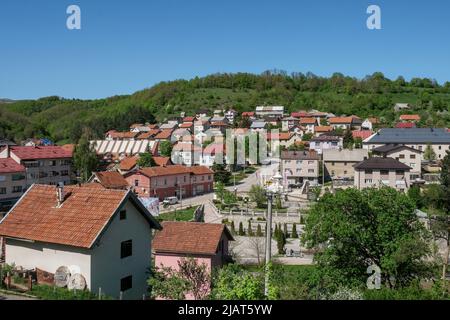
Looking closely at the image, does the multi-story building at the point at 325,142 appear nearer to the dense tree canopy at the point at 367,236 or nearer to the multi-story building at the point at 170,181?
the multi-story building at the point at 170,181

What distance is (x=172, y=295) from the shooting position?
12.5 metres

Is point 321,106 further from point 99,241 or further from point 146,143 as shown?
point 99,241

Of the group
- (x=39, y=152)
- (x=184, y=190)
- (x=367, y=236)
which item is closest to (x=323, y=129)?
(x=184, y=190)

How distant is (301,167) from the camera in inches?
2060

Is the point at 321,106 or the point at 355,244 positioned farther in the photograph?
the point at 321,106

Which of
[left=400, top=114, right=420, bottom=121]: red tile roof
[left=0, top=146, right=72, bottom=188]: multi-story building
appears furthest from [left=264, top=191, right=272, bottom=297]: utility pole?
[left=400, top=114, right=420, bottom=121]: red tile roof

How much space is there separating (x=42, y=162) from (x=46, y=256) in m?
39.6

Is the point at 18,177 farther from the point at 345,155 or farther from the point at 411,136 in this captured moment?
the point at 411,136

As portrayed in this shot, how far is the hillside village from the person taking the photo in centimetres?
1393

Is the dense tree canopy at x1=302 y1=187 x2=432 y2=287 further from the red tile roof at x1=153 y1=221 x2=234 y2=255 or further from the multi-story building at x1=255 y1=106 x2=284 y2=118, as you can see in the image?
the multi-story building at x1=255 y1=106 x2=284 y2=118

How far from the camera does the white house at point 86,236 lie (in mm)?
13391

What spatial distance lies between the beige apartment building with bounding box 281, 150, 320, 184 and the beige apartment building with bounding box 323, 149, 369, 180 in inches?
83.0

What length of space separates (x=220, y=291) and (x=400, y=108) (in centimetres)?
10886
